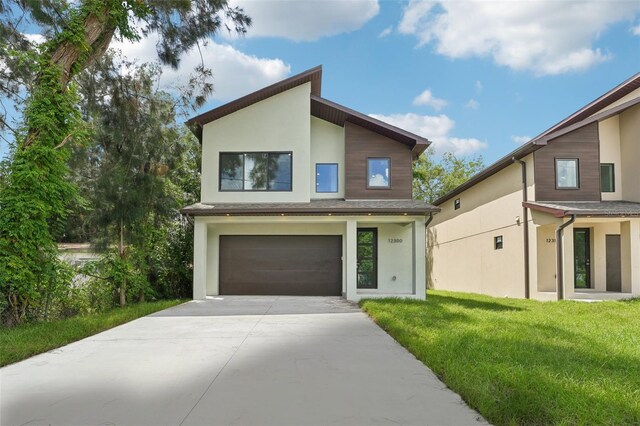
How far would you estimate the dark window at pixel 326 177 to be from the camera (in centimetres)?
1381

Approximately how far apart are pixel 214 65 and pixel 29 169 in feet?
18.6

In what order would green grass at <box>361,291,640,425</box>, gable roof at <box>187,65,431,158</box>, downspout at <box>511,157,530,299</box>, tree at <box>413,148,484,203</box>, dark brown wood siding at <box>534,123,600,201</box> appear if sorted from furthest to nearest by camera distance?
1. tree at <box>413,148,484,203</box>
2. downspout at <box>511,157,530,299</box>
3. dark brown wood siding at <box>534,123,600,201</box>
4. gable roof at <box>187,65,431,158</box>
5. green grass at <box>361,291,640,425</box>

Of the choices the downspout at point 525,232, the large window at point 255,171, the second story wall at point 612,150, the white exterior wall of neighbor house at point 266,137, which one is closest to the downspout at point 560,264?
the downspout at point 525,232

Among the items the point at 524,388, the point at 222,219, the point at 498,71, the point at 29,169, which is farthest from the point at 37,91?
the point at 498,71

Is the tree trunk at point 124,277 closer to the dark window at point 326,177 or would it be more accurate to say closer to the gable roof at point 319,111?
the gable roof at point 319,111

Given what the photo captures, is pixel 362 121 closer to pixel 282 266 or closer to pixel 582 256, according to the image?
pixel 282 266

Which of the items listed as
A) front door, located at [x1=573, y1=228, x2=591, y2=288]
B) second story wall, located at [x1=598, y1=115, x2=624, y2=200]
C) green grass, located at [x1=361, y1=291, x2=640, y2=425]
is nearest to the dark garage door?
green grass, located at [x1=361, y1=291, x2=640, y2=425]

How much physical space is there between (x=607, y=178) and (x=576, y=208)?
307 cm

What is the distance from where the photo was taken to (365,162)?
13523 mm

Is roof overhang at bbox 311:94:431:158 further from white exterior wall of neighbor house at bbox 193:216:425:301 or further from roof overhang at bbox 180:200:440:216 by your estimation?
white exterior wall of neighbor house at bbox 193:216:425:301

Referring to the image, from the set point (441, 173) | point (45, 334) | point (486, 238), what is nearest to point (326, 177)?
point (486, 238)

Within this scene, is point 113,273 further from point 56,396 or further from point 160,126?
point 56,396

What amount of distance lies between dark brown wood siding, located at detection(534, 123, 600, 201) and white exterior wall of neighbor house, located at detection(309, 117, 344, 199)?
623 centimetres

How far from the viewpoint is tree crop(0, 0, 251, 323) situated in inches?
295
